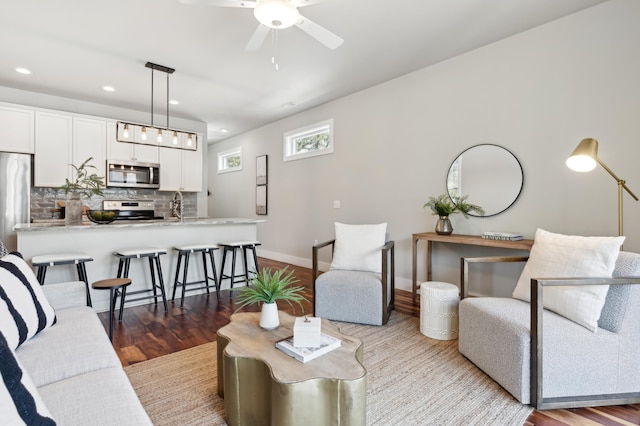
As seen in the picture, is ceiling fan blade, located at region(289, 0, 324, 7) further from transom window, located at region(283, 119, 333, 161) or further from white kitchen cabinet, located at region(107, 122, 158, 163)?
white kitchen cabinet, located at region(107, 122, 158, 163)

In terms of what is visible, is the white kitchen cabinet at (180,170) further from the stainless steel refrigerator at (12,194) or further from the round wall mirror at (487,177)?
the round wall mirror at (487,177)

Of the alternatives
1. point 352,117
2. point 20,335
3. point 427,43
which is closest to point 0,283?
point 20,335

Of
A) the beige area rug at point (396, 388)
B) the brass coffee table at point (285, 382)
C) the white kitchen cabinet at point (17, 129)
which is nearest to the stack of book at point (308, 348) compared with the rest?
the brass coffee table at point (285, 382)

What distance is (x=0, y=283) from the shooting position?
4.69 feet

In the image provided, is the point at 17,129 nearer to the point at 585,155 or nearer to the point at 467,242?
the point at 467,242

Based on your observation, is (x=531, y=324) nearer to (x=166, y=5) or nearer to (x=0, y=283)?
(x=0, y=283)

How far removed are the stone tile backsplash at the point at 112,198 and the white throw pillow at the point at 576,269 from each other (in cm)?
565

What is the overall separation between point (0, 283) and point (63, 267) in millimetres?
1975

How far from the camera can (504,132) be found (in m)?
3.21

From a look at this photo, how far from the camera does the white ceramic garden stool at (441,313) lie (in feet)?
8.59

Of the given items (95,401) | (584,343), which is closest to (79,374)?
(95,401)

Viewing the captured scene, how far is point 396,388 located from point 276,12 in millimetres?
2411

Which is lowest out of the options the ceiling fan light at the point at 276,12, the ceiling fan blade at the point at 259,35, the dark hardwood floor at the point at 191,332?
the dark hardwood floor at the point at 191,332

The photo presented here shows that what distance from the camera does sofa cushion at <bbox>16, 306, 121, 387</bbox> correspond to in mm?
1293
